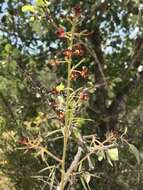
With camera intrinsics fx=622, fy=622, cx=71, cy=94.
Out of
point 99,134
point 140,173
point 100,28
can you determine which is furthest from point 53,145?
point 100,28

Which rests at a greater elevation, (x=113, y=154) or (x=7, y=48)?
(x=7, y=48)

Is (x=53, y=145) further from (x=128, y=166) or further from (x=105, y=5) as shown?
(x=105, y=5)

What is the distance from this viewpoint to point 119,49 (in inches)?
182

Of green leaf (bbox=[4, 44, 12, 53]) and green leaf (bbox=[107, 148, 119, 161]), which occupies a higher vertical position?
green leaf (bbox=[4, 44, 12, 53])

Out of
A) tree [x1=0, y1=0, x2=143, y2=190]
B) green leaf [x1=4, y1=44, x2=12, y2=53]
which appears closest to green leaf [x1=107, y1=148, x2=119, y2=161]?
tree [x1=0, y1=0, x2=143, y2=190]

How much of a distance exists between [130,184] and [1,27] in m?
1.37

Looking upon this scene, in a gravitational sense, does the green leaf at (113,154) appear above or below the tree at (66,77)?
below

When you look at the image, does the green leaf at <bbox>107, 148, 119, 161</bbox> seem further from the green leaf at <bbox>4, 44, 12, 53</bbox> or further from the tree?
the green leaf at <bbox>4, 44, 12, 53</bbox>

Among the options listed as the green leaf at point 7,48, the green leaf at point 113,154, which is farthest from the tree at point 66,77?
the green leaf at point 113,154

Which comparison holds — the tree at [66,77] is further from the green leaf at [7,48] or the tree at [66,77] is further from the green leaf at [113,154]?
the green leaf at [113,154]

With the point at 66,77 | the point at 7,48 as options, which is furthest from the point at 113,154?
the point at 66,77

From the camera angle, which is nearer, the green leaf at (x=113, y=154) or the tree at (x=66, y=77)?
the green leaf at (x=113, y=154)

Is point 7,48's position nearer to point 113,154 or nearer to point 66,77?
point 66,77

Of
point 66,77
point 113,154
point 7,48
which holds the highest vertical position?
point 7,48
